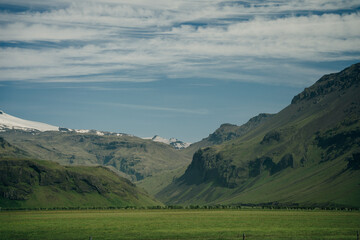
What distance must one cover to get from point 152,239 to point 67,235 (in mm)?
24802

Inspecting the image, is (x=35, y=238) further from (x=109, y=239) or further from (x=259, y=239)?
(x=259, y=239)

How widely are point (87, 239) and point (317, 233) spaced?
2149 inches

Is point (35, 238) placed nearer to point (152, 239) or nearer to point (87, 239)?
point (87, 239)

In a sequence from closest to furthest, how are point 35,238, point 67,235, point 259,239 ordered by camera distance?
point 259,239, point 35,238, point 67,235

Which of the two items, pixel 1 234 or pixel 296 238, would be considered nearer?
pixel 296 238

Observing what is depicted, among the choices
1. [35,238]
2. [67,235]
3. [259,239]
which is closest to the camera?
[259,239]

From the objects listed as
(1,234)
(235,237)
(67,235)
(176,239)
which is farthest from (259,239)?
(1,234)

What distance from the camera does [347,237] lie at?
104625 millimetres

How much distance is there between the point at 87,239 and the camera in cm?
10938

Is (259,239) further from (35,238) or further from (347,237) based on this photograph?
(35,238)

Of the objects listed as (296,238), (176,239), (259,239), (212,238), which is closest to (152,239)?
(176,239)

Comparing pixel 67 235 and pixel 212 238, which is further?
pixel 67 235

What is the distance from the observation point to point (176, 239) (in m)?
108

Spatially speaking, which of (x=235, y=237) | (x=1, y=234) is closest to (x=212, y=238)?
(x=235, y=237)
